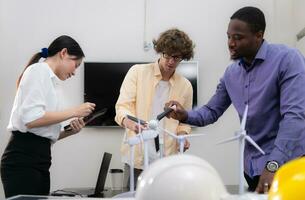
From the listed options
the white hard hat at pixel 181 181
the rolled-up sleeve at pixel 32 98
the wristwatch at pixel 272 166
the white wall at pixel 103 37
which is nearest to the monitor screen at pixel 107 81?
the white wall at pixel 103 37

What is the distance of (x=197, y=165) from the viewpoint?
25.8 inches

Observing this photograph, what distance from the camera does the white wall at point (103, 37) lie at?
Result: 3170 mm

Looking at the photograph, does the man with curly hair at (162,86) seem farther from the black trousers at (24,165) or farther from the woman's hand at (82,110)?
the black trousers at (24,165)

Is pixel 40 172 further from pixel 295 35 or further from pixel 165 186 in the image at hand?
pixel 295 35

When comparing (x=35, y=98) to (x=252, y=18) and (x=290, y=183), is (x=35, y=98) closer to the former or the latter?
(x=252, y=18)

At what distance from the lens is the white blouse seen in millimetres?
1540

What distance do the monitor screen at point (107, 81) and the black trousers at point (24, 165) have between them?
147 centimetres

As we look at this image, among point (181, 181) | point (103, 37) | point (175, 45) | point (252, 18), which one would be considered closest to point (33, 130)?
point (175, 45)

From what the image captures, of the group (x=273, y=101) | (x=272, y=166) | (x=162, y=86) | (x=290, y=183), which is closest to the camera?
(x=290, y=183)

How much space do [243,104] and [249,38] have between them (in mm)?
225

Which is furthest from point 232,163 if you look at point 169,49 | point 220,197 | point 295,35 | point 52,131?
point 220,197

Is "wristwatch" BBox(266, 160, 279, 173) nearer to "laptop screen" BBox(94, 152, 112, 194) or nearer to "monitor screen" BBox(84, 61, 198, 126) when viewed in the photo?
"laptop screen" BBox(94, 152, 112, 194)

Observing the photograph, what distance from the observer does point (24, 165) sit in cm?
158

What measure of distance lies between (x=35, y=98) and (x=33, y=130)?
144 mm
